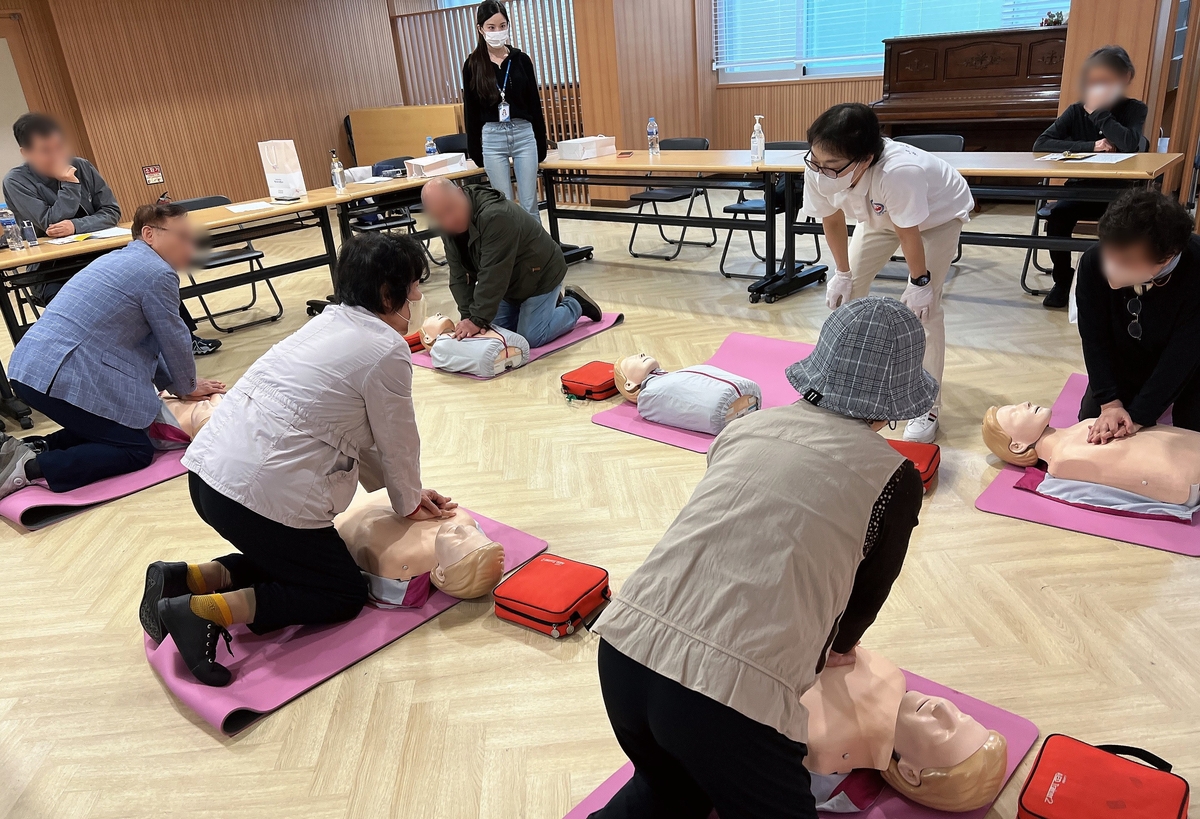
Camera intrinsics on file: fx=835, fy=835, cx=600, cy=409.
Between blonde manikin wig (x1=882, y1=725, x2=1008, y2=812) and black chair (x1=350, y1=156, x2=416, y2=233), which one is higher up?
black chair (x1=350, y1=156, x2=416, y2=233)

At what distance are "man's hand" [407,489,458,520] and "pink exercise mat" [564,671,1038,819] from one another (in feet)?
3.31

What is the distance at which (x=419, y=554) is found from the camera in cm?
252

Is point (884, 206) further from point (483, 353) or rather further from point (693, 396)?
point (483, 353)

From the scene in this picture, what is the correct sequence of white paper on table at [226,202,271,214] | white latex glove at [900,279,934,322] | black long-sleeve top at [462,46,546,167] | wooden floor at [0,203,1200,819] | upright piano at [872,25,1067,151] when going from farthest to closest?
→ upright piano at [872,25,1067,151], black long-sleeve top at [462,46,546,167], white paper on table at [226,202,271,214], white latex glove at [900,279,934,322], wooden floor at [0,203,1200,819]

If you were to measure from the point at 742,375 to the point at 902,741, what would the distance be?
2.51 meters

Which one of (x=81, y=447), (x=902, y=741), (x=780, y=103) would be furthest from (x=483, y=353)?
(x=780, y=103)

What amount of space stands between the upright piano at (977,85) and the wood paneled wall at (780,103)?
1.05 m

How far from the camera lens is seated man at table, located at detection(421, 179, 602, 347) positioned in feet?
13.6

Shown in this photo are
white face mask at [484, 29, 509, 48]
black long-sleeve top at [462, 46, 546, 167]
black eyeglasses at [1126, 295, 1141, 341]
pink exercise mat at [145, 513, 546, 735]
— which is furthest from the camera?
black long-sleeve top at [462, 46, 546, 167]

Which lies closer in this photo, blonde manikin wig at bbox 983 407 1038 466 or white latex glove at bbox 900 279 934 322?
blonde manikin wig at bbox 983 407 1038 466

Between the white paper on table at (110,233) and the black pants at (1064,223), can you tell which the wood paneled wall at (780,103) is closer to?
the black pants at (1064,223)

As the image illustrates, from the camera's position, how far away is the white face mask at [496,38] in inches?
211

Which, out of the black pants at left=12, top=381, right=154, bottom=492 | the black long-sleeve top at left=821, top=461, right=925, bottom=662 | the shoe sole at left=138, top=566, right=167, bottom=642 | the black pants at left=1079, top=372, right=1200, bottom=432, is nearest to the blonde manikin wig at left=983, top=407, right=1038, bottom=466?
the black pants at left=1079, top=372, right=1200, bottom=432

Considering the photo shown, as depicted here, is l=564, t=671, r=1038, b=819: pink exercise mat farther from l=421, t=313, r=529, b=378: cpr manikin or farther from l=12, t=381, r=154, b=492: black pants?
l=421, t=313, r=529, b=378: cpr manikin
